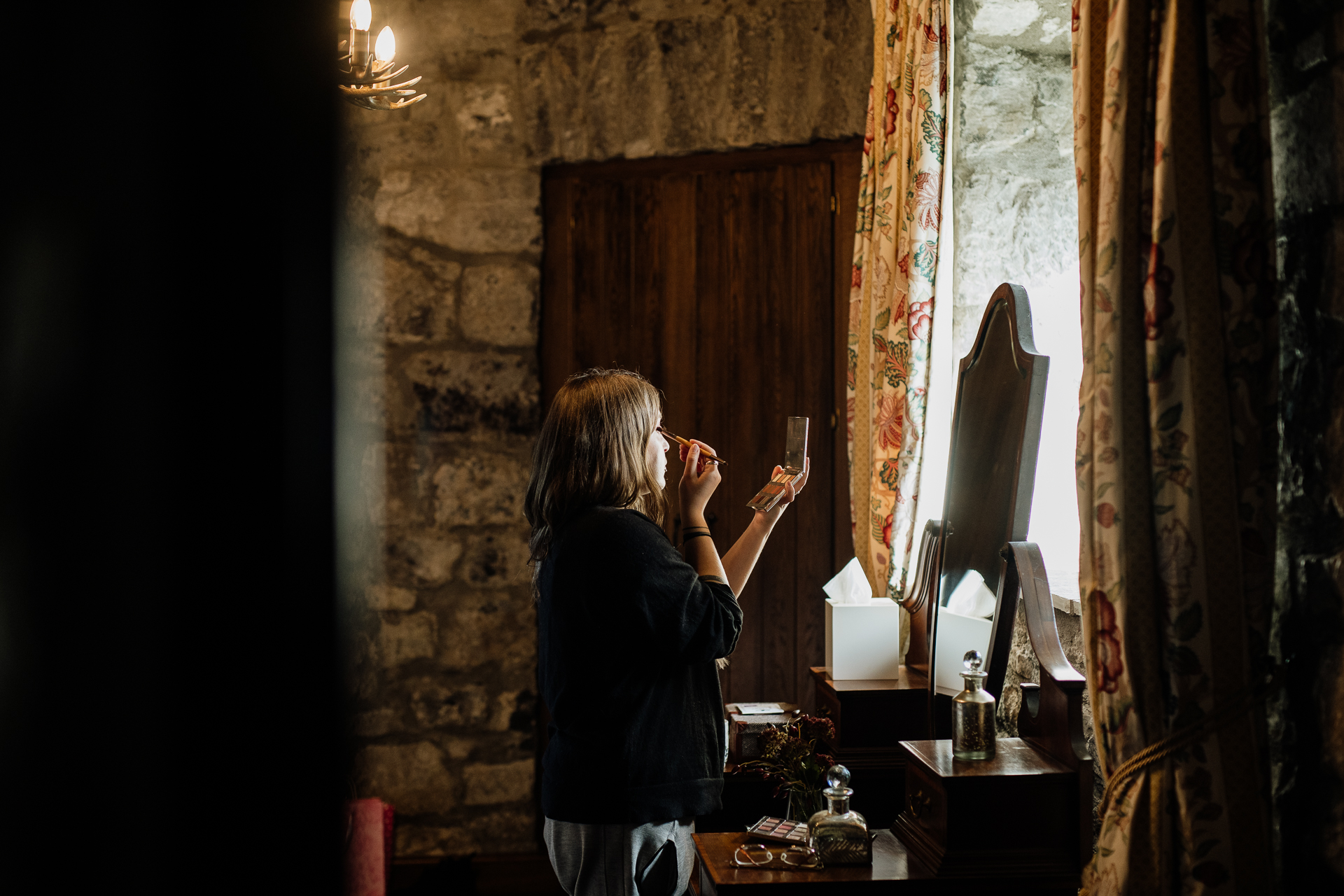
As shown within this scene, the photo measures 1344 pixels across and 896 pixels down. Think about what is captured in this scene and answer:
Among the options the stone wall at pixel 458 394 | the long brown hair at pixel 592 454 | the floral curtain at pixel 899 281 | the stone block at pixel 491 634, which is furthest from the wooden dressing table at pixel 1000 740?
the stone wall at pixel 458 394

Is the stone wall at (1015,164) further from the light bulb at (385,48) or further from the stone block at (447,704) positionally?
the stone block at (447,704)

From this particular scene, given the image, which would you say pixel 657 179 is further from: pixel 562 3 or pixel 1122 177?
pixel 1122 177

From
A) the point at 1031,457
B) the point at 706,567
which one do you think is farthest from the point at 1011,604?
the point at 706,567

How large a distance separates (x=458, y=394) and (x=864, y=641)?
1.75m

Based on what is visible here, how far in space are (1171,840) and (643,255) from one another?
95.9 inches

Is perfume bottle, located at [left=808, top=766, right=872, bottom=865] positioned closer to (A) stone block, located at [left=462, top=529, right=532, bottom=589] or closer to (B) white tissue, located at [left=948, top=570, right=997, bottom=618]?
(B) white tissue, located at [left=948, top=570, right=997, bottom=618]

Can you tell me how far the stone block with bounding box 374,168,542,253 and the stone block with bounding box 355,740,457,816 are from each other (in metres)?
1.64

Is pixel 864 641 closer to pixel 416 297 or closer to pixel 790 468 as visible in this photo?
pixel 790 468

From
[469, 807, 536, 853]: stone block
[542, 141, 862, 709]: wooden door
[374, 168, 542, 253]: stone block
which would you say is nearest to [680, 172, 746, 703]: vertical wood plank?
[542, 141, 862, 709]: wooden door

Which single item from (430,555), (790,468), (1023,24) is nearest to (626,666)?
(790,468)

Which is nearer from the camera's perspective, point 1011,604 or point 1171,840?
point 1171,840

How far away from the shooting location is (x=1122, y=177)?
45.3 inches

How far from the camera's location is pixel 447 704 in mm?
3275

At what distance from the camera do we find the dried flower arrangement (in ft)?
5.50
